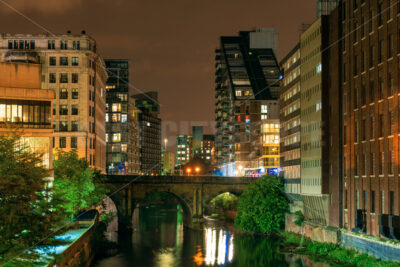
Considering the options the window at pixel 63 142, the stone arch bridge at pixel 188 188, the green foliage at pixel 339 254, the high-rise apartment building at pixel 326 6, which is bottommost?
the green foliage at pixel 339 254

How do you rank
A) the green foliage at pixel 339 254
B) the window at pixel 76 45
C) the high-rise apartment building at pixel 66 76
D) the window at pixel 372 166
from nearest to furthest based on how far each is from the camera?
the green foliage at pixel 339 254
the window at pixel 372 166
the high-rise apartment building at pixel 66 76
the window at pixel 76 45

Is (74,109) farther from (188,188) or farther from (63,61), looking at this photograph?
(188,188)

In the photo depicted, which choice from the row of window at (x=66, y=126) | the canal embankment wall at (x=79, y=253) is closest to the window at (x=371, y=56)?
the canal embankment wall at (x=79, y=253)

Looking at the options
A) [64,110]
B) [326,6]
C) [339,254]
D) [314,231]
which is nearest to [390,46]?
[339,254]

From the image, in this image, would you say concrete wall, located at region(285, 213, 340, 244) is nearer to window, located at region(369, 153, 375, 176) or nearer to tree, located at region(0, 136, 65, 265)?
window, located at region(369, 153, 375, 176)

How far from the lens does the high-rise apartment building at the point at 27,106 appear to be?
6756 cm

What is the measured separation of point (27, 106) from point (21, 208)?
3949 centimetres

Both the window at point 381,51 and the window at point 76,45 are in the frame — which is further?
the window at point 76,45

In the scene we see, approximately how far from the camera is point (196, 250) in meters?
85.7

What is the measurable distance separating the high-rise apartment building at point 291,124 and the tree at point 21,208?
222 feet

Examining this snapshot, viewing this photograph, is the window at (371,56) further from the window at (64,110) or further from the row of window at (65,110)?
the window at (64,110)

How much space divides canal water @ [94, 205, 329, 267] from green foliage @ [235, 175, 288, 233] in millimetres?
2477

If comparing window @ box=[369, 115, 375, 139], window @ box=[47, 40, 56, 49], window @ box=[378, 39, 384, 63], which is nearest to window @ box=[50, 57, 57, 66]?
window @ box=[47, 40, 56, 49]

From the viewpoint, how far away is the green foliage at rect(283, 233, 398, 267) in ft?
191
